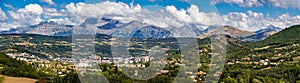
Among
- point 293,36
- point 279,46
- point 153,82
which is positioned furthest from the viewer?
point 293,36

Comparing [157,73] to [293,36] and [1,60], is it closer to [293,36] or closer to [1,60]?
[1,60]

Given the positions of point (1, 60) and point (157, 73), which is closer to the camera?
point (157, 73)

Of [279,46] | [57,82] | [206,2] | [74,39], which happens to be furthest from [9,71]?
[279,46]

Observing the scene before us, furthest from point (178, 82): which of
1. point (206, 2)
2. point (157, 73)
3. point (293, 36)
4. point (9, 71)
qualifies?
point (293, 36)

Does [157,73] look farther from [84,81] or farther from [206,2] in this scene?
[206,2]

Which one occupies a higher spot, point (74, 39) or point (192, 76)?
point (74, 39)

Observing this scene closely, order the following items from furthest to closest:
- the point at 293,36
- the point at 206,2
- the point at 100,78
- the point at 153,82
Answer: the point at 293,36, the point at 153,82, the point at 100,78, the point at 206,2

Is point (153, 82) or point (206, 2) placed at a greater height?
point (206, 2)

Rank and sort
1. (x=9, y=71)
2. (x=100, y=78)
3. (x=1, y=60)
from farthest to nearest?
(x=1, y=60) < (x=9, y=71) < (x=100, y=78)

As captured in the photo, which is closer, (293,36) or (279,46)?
(279,46)
